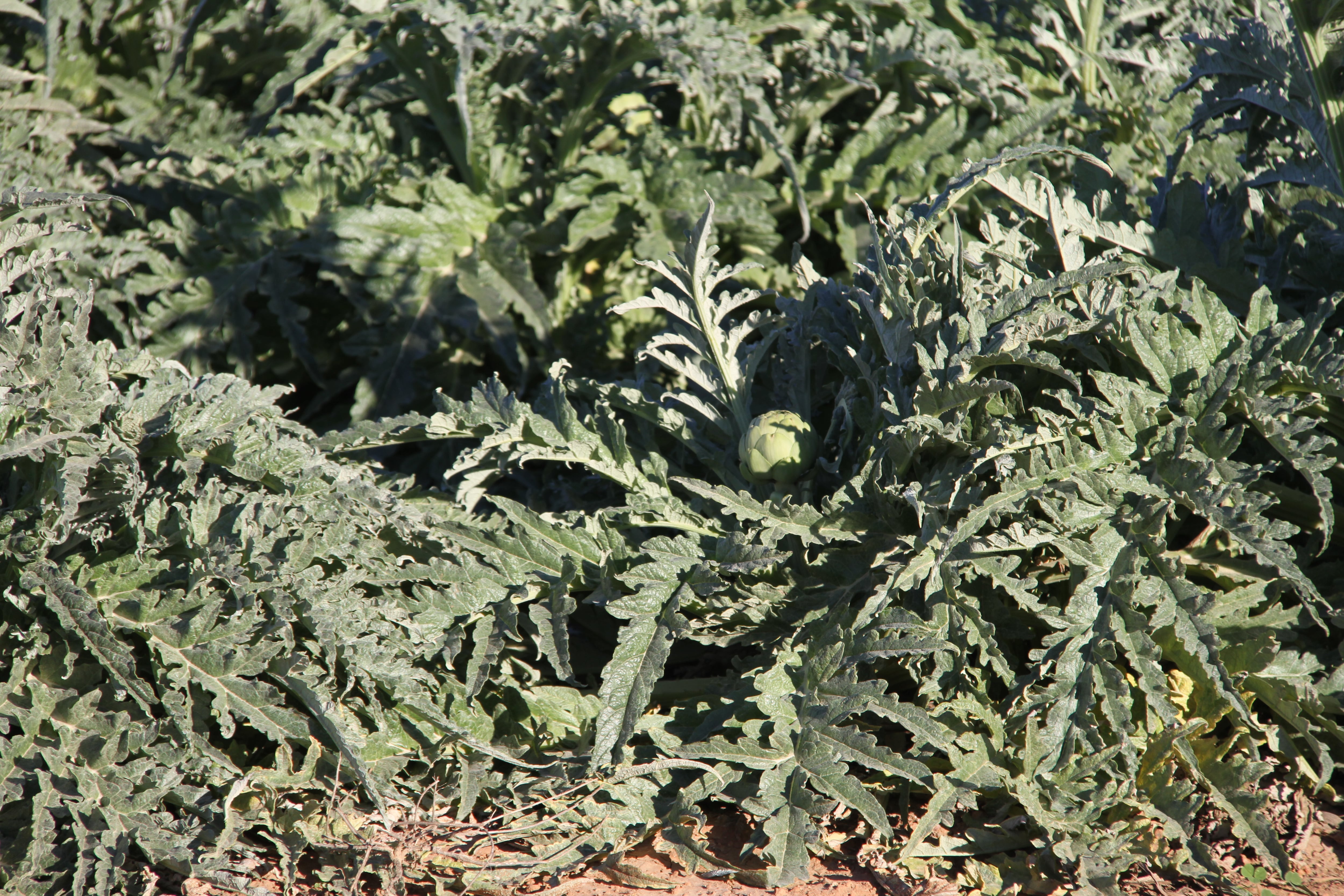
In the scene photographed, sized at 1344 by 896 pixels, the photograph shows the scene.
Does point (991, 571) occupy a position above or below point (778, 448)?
below

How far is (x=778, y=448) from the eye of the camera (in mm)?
2322

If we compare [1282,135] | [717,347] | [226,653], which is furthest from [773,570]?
[1282,135]

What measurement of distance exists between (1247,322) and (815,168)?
1.58 metres

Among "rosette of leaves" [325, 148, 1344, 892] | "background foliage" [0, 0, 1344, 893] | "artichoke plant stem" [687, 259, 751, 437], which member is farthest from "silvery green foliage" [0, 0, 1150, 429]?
"rosette of leaves" [325, 148, 1344, 892]

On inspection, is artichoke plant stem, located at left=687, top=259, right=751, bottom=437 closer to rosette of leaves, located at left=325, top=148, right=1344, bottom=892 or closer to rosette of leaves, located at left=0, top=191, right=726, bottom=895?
rosette of leaves, located at left=325, top=148, right=1344, bottom=892

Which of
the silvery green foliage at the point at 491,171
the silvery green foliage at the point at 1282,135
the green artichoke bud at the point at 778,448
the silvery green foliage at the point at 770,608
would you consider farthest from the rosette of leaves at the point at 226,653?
the silvery green foliage at the point at 1282,135

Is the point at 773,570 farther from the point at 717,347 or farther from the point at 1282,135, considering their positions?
the point at 1282,135

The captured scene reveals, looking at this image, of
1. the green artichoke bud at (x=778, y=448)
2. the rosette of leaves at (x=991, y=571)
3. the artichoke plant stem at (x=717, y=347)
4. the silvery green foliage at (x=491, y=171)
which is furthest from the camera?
the silvery green foliage at (x=491, y=171)

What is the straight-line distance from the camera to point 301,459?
2264 mm

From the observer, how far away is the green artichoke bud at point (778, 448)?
233 cm

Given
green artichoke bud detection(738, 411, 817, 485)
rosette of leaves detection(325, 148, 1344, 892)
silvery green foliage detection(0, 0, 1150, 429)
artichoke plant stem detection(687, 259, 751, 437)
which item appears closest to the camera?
rosette of leaves detection(325, 148, 1344, 892)

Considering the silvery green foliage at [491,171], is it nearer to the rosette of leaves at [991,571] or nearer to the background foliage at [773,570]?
→ the background foliage at [773,570]

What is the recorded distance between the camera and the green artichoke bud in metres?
2.33

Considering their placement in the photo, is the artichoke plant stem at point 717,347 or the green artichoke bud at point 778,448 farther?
the artichoke plant stem at point 717,347
